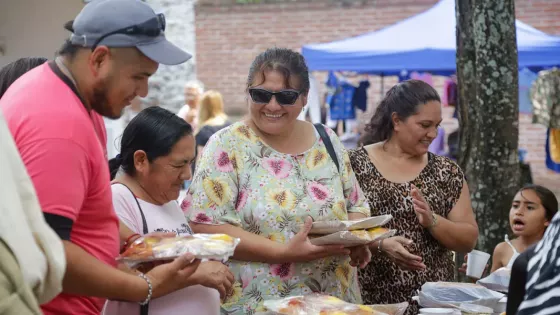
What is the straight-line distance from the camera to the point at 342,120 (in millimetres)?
13648

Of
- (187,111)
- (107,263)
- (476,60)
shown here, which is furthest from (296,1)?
(107,263)

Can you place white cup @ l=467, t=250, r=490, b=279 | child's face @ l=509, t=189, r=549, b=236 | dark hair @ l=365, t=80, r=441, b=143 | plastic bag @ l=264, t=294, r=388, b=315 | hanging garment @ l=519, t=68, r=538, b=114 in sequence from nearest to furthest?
plastic bag @ l=264, t=294, r=388, b=315 → dark hair @ l=365, t=80, r=441, b=143 → white cup @ l=467, t=250, r=490, b=279 → child's face @ l=509, t=189, r=549, b=236 → hanging garment @ l=519, t=68, r=538, b=114

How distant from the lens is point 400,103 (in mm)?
4426

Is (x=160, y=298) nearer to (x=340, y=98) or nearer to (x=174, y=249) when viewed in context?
(x=174, y=249)

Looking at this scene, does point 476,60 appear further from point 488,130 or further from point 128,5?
point 128,5

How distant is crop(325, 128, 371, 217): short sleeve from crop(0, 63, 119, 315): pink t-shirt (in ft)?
A: 4.63

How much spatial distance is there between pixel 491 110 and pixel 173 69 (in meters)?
8.28

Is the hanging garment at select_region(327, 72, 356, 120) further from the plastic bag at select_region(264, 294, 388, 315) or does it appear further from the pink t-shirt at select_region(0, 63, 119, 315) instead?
the pink t-shirt at select_region(0, 63, 119, 315)

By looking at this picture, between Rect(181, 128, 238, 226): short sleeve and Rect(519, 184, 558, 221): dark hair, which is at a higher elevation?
Rect(181, 128, 238, 226): short sleeve

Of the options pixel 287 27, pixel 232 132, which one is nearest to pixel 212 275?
pixel 232 132

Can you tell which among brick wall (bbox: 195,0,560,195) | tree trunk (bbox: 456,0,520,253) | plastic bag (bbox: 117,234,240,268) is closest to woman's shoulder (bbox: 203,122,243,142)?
plastic bag (bbox: 117,234,240,268)

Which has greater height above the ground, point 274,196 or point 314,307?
point 274,196

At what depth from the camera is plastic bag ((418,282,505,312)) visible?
11.9 feet

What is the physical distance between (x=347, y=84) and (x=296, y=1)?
2.86 m
